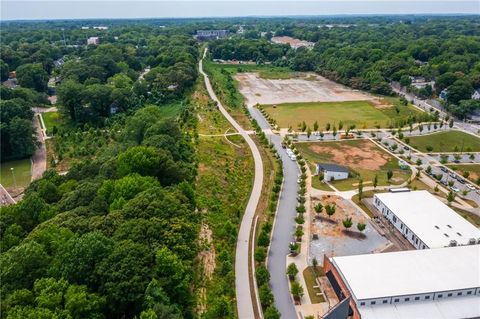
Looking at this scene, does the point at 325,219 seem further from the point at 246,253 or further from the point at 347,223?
the point at 246,253

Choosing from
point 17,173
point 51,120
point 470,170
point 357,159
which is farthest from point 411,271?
point 51,120

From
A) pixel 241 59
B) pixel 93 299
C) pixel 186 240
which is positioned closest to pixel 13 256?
pixel 93 299

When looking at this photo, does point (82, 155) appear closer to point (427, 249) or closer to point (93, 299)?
point (93, 299)

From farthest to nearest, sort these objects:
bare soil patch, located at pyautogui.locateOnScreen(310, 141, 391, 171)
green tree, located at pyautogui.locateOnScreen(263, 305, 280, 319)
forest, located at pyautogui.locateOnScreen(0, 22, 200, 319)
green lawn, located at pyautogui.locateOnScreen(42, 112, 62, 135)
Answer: green lawn, located at pyautogui.locateOnScreen(42, 112, 62, 135), bare soil patch, located at pyautogui.locateOnScreen(310, 141, 391, 171), green tree, located at pyautogui.locateOnScreen(263, 305, 280, 319), forest, located at pyautogui.locateOnScreen(0, 22, 200, 319)

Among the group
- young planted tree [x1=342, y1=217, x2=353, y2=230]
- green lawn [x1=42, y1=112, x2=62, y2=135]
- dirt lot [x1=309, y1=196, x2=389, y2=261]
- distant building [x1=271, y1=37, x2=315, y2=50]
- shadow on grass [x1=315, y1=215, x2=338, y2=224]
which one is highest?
distant building [x1=271, y1=37, x2=315, y2=50]

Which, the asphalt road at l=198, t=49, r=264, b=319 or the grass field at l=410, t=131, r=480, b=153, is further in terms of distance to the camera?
the grass field at l=410, t=131, r=480, b=153

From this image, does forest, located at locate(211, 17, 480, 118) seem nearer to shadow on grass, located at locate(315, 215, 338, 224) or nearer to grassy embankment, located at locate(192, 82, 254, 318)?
grassy embankment, located at locate(192, 82, 254, 318)

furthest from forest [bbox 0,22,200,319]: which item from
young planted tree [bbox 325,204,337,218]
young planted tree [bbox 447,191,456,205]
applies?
young planted tree [bbox 447,191,456,205]
